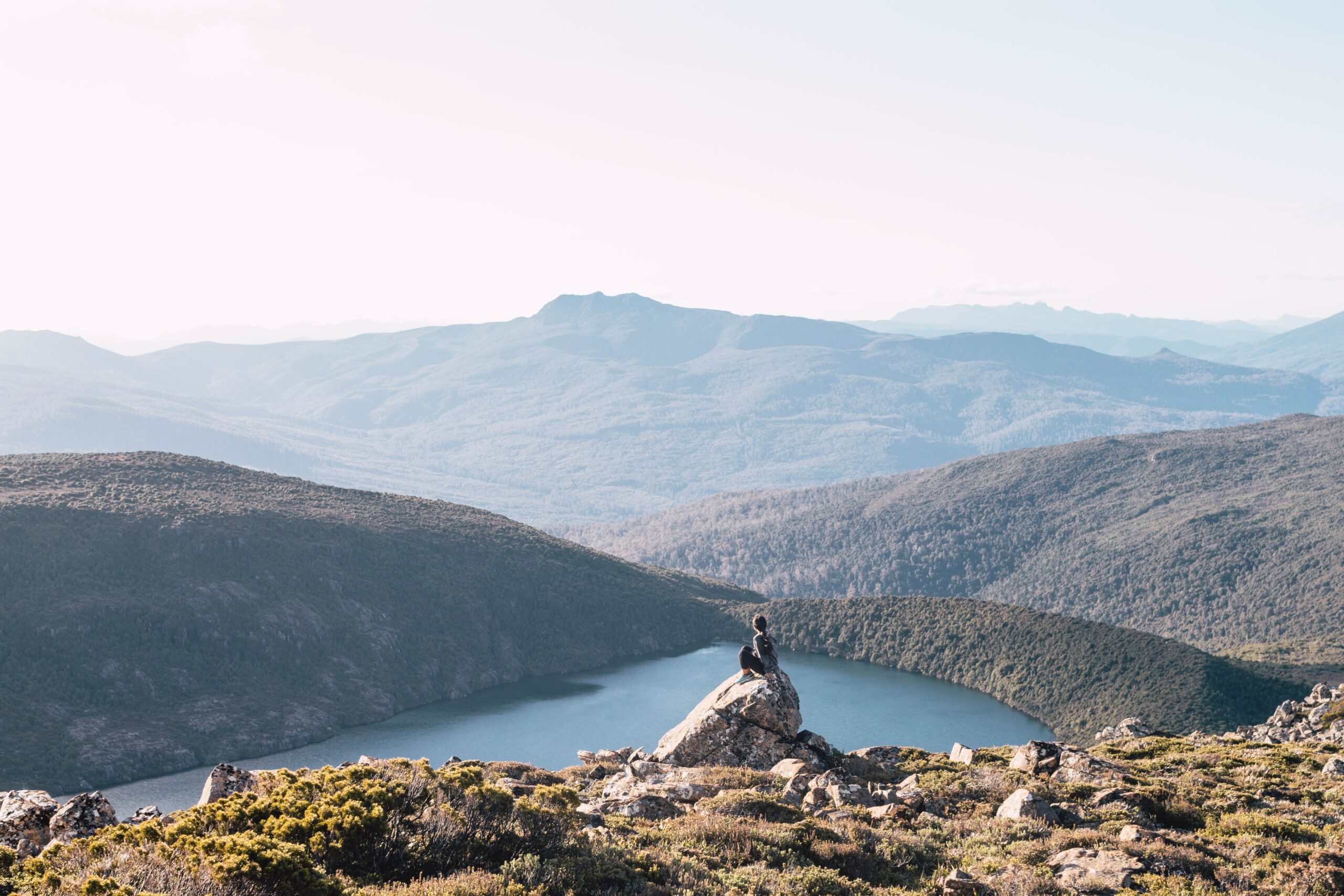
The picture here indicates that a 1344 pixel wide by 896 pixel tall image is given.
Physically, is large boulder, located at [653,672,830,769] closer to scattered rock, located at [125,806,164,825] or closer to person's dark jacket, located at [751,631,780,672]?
person's dark jacket, located at [751,631,780,672]

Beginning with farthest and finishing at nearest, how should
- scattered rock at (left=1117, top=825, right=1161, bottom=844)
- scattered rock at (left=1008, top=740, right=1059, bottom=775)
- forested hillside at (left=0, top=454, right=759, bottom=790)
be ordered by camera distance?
forested hillside at (left=0, top=454, right=759, bottom=790), scattered rock at (left=1008, top=740, right=1059, bottom=775), scattered rock at (left=1117, top=825, right=1161, bottom=844)

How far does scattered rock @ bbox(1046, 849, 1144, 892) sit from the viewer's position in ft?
59.0

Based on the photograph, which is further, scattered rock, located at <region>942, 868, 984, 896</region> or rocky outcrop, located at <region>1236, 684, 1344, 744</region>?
rocky outcrop, located at <region>1236, 684, 1344, 744</region>

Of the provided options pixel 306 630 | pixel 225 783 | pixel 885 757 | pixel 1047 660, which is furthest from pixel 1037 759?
pixel 306 630

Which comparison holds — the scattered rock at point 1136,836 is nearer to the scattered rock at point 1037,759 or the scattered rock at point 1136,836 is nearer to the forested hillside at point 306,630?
the scattered rock at point 1037,759

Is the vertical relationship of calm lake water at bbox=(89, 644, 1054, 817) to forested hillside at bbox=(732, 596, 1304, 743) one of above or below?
below

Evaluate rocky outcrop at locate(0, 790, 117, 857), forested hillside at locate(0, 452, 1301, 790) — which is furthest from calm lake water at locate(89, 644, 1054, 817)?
rocky outcrop at locate(0, 790, 117, 857)

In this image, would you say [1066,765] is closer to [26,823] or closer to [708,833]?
[708,833]

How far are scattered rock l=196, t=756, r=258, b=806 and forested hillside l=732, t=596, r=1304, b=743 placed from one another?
121589 mm

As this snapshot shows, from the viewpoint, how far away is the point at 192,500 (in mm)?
165875

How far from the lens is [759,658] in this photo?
1374 inches

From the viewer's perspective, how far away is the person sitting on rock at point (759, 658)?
1361 inches

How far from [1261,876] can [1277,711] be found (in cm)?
5116

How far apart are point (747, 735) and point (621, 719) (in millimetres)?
107509
